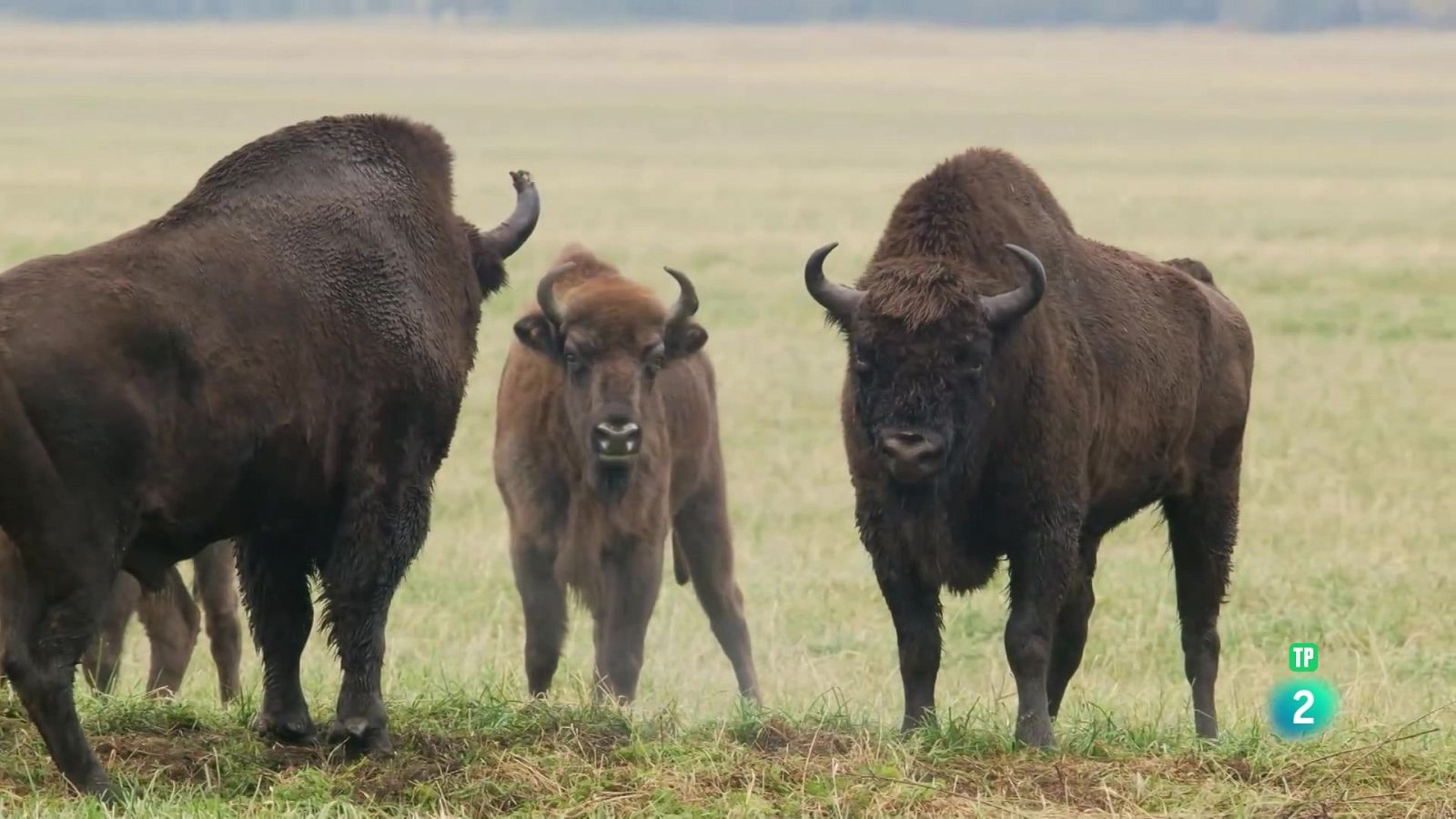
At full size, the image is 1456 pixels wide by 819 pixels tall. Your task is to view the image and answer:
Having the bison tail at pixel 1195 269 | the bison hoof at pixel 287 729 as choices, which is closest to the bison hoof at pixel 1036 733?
the bison hoof at pixel 287 729

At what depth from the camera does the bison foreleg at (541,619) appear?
9.98 meters

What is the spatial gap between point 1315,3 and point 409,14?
7019 cm

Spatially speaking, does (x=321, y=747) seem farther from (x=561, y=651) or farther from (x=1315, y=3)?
(x=1315, y=3)

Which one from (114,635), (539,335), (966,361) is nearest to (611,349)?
(539,335)


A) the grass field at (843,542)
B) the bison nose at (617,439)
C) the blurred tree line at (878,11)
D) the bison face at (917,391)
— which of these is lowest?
the blurred tree line at (878,11)

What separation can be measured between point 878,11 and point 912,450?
159294 millimetres

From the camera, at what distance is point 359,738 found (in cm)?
682

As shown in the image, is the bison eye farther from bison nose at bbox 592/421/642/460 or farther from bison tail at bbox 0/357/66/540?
bison tail at bbox 0/357/66/540

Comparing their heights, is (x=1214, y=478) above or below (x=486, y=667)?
above

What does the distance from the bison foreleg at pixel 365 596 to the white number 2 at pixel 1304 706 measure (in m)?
3.17

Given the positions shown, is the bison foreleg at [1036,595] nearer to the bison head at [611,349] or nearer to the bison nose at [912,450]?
the bison nose at [912,450]

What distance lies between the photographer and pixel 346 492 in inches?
270

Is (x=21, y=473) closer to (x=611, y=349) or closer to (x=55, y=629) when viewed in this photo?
(x=55, y=629)

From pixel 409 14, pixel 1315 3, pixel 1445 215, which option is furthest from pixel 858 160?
pixel 409 14
